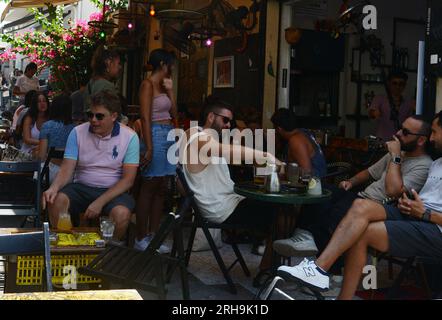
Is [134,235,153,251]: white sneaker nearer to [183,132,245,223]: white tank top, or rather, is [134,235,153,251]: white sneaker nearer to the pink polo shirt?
the pink polo shirt

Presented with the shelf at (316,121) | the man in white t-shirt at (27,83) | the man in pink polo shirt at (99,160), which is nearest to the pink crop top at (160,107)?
the man in pink polo shirt at (99,160)

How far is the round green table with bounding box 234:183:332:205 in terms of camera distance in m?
4.00

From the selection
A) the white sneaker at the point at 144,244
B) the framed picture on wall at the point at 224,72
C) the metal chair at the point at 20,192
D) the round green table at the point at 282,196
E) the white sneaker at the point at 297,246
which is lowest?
the white sneaker at the point at 144,244

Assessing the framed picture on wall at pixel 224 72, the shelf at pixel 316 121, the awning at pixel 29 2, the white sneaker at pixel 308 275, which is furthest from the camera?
the awning at pixel 29 2

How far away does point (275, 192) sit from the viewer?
163 inches

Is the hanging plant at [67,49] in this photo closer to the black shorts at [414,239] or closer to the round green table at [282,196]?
the round green table at [282,196]

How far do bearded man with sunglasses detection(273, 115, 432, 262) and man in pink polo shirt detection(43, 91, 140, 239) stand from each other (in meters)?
1.28

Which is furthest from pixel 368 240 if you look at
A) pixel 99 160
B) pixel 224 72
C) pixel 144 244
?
pixel 224 72

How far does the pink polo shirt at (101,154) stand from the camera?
4559 mm

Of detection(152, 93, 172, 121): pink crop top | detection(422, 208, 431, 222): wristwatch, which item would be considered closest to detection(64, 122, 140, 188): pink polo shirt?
detection(152, 93, 172, 121): pink crop top

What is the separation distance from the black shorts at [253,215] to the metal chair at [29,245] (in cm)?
199
